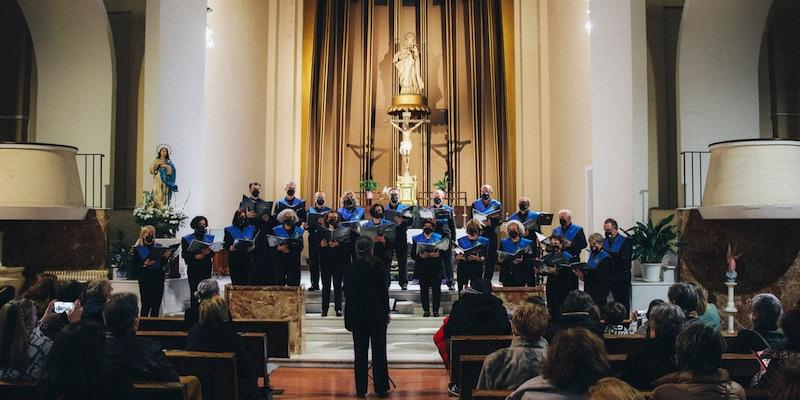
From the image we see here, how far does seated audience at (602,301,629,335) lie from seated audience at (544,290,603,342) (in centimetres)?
61

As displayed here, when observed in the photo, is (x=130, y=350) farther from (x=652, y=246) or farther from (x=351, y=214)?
(x=652, y=246)

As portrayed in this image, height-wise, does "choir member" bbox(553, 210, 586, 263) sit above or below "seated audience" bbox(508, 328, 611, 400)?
above

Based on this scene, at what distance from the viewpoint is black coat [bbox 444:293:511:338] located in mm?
5277

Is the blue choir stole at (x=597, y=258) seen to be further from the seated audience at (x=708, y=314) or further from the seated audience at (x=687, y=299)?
the seated audience at (x=687, y=299)

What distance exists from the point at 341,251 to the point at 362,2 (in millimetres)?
9311

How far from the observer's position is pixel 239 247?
26.9 ft

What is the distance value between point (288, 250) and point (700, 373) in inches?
237

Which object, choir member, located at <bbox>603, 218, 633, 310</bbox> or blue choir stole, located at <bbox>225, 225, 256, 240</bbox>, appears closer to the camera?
choir member, located at <bbox>603, 218, 633, 310</bbox>

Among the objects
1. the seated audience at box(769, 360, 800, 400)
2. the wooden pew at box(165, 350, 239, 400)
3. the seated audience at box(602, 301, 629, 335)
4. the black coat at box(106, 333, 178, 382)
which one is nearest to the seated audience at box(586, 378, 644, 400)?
the seated audience at box(769, 360, 800, 400)

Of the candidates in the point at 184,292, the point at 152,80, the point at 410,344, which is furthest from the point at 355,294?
the point at 152,80

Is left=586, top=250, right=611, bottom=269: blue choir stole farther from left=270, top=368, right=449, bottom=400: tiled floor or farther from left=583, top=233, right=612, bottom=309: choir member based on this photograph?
left=270, top=368, right=449, bottom=400: tiled floor

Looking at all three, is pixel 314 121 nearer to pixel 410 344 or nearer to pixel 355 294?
pixel 410 344

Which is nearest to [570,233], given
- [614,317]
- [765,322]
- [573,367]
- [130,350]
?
[614,317]

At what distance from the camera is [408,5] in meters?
16.8
